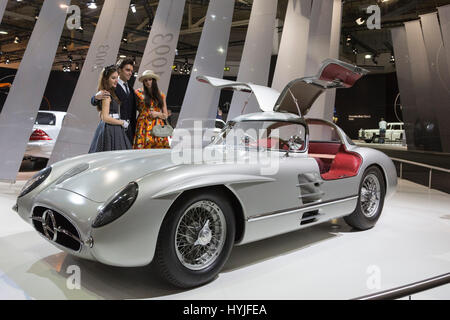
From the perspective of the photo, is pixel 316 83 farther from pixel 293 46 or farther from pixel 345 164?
pixel 293 46

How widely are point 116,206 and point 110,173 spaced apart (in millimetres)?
391

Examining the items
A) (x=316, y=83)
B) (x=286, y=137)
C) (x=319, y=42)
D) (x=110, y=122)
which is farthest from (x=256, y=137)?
(x=319, y=42)

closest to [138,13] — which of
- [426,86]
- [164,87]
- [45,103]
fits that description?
[45,103]

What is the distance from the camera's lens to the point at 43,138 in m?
6.75

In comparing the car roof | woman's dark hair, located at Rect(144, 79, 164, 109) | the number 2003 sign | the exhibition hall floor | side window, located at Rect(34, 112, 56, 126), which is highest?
the number 2003 sign

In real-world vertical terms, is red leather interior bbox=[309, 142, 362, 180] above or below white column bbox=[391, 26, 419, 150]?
below

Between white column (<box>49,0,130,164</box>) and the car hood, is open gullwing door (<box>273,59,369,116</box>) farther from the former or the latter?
white column (<box>49,0,130,164</box>)

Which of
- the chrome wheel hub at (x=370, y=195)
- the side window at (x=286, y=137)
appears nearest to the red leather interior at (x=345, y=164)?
the chrome wheel hub at (x=370, y=195)

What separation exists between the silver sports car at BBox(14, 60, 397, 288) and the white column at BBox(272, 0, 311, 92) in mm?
4211

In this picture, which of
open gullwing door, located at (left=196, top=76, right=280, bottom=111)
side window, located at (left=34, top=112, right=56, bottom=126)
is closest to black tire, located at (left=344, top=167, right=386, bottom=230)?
open gullwing door, located at (left=196, top=76, right=280, bottom=111)

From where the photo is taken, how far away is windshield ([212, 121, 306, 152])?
10.6 ft

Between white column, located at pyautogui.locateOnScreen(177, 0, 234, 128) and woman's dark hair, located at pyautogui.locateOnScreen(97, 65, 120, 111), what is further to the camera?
white column, located at pyautogui.locateOnScreen(177, 0, 234, 128)

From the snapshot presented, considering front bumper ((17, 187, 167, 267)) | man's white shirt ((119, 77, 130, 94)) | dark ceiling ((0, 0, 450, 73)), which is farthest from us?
dark ceiling ((0, 0, 450, 73))

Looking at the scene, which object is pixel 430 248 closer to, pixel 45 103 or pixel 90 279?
pixel 90 279
